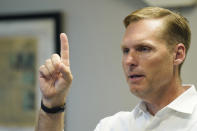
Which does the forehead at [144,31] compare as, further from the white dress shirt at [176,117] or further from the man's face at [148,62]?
the white dress shirt at [176,117]

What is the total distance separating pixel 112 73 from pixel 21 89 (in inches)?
22.2

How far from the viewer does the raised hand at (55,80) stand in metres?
1.23

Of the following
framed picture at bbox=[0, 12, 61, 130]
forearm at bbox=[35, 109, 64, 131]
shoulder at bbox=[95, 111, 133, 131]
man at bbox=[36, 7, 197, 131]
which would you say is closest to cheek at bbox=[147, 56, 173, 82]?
man at bbox=[36, 7, 197, 131]

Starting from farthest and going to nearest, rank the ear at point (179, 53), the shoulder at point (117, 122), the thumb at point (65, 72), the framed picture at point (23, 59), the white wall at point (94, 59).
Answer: the framed picture at point (23, 59) → the white wall at point (94, 59) → the shoulder at point (117, 122) → the ear at point (179, 53) → the thumb at point (65, 72)

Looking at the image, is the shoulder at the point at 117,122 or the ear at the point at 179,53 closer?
the ear at the point at 179,53

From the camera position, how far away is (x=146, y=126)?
1258mm

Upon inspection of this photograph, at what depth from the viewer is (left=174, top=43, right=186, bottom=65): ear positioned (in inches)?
51.0

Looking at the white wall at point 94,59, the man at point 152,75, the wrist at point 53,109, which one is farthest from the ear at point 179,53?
the white wall at point 94,59

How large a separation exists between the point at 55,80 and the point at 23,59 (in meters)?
0.93

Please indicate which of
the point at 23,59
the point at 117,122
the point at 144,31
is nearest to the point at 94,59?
the point at 23,59

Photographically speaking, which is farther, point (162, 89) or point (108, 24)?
point (108, 24)

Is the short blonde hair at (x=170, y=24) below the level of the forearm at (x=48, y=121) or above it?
above

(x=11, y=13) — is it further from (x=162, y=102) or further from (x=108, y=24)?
(x=162, y=102)

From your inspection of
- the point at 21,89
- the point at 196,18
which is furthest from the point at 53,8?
the point at 196,18
